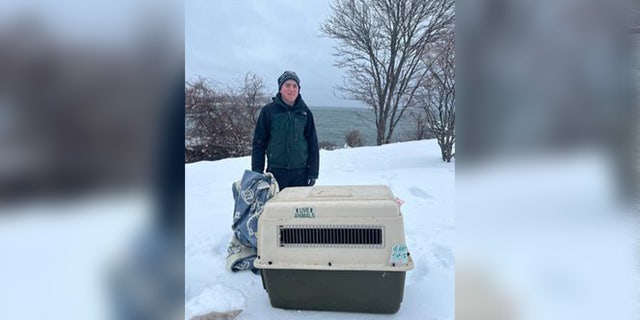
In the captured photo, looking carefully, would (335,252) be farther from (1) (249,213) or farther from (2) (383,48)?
(2) (383,48)

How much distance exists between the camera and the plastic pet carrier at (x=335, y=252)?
6.35 ft

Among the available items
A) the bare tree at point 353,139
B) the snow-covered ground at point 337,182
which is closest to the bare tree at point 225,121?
the snow-covered ground at point 337,182

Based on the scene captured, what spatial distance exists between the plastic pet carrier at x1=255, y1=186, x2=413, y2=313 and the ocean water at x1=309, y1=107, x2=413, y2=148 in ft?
30.2

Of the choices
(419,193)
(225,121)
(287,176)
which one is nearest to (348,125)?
(225,121)

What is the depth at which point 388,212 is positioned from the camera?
1.94 metres

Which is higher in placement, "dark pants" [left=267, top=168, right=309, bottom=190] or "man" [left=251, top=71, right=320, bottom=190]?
"man" [left=251, top=71, right=320, bottom=190]

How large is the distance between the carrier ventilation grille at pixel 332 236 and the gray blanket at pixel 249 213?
0.67 meters

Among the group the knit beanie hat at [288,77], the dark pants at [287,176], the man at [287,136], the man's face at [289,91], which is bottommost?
the dark pants at [287,176]

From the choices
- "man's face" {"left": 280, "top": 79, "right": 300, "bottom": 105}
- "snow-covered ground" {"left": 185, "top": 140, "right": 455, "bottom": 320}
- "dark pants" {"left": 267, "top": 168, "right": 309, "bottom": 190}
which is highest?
"man's face" {"left": 280, "top": 79, "right": 300, "bottom": 105}

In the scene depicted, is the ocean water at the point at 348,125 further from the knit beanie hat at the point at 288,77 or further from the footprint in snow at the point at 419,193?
the knit beanie hat at the point at 288,77

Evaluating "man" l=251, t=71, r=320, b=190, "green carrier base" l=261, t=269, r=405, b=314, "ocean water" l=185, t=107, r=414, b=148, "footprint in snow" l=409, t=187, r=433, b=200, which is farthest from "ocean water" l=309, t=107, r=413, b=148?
"green carrier base" l=261, t=269, r=405, b=314

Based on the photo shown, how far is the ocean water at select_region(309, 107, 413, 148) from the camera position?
37.9ft

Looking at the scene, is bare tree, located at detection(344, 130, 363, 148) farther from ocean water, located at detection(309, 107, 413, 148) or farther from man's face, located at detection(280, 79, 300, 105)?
man's face, located at detection(280, 79, 300, 105)

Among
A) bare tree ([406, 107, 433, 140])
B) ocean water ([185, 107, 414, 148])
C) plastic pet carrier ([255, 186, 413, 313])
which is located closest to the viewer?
plastic pet carrier ([255, 186, 413, 313])
